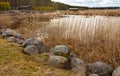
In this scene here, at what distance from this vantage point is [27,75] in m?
6.11

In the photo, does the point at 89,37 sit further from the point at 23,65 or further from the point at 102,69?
the point at 23,65

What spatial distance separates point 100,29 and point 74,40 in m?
0.97

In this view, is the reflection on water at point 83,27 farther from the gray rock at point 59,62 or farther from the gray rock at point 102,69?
the gray rock at point 59,62

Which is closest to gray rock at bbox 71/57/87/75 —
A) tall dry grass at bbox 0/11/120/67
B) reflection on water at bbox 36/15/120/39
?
tall dry grass at bbox 0/11/120/67

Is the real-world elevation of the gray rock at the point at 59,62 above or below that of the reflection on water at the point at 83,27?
below

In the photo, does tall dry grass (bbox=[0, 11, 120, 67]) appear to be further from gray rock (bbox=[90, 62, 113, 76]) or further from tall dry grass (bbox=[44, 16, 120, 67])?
gray rock (bbox=[90, 62, 113, 76])

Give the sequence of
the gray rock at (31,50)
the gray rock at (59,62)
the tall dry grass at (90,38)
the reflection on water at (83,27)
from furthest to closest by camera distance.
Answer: the reflection on water at (83,27) → the gray rock at (31,50) → the tall dry grass at (90,38) → the gray rock at (59,62)

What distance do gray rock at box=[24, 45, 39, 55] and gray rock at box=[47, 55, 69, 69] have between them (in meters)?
1.01

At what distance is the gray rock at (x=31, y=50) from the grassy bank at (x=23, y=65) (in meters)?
0.19

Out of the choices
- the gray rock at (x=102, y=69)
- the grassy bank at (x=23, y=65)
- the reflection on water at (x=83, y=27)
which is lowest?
the gray rock at (x=102, y=69)

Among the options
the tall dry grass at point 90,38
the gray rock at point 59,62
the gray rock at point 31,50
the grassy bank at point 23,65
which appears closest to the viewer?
the grassy bank at point 23,65

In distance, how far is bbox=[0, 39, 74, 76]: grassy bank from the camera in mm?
6246

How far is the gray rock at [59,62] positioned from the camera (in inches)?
271

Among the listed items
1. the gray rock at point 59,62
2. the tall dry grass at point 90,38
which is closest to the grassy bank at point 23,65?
the gray rock at point 59,62
